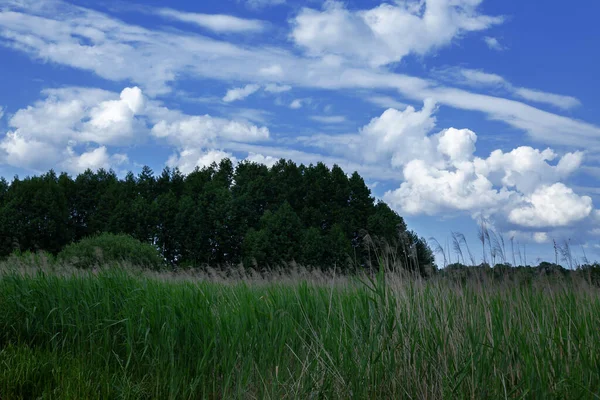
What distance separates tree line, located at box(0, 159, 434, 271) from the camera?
861 inches

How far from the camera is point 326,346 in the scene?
4.41 m

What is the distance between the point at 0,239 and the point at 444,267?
74.7ft

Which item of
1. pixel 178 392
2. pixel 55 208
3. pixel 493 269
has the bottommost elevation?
pixel 178 392

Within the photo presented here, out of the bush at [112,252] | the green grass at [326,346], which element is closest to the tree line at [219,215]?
the bush at [112,252]

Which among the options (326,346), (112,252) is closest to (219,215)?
(112,252)

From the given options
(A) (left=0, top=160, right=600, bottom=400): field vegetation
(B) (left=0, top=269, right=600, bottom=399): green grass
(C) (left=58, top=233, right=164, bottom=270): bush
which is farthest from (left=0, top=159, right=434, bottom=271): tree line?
(B) (left=0, top=269, right=600, bottom=399): green grass

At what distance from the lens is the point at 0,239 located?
75.8 feet

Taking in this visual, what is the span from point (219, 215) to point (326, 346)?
19.7m

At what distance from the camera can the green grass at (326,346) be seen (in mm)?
3885

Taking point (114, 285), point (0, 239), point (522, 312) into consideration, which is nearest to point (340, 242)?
point (0, 239)

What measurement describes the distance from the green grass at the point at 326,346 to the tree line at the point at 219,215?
51.4 ft

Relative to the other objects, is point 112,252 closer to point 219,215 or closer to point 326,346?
point 219,215

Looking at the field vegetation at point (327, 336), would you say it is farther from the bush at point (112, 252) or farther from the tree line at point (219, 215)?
the tree line at point (219, 215)

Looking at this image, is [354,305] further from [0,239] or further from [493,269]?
[0,239]
